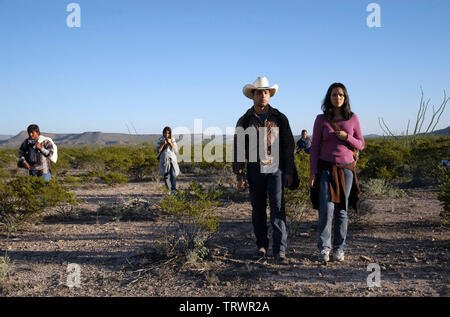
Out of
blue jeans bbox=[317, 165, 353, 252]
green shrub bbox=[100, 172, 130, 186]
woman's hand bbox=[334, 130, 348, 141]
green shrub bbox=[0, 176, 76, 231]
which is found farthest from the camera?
green shrub bbox=[100, 172, 130, 186]

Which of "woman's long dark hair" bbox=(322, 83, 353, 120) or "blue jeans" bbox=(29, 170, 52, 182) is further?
"blue jeans" bbox=(29, 170, 52, 182)

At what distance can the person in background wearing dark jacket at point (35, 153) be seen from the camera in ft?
19.2

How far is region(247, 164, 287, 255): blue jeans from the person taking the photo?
3.77 metres

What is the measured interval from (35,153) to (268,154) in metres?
4.45

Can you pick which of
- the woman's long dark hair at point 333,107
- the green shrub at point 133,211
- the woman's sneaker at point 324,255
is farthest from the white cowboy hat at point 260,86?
the green shrub at point 133,211

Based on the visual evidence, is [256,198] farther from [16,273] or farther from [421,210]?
[421,210]

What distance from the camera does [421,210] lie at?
646 cm

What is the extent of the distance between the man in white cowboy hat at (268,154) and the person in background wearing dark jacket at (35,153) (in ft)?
12.8

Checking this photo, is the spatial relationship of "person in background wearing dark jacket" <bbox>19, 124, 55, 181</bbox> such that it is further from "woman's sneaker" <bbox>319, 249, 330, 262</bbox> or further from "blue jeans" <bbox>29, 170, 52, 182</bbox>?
"woman's sneaker" <bbox>319, 249, 330, 262</bbox>

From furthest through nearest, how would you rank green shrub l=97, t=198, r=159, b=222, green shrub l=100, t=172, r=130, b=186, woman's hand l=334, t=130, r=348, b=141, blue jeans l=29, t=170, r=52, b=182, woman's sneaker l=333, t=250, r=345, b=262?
green shrub l=100, t=172, r=130, b=186 → green shrub l=97, t=198, r=159, b=222 → blue jeans l=29, t=170, r=52, b=182 → woman's sneaker l=333, t=250, r=345, b=262 → woman's hand l=334, t=130, r=348, b=141

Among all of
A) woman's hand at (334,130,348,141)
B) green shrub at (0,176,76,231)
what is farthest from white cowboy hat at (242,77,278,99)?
green shrub at (0,176,76,231)

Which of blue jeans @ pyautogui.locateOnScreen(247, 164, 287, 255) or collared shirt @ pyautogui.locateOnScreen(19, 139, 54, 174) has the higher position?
collared shirt @ pyautogui.locateOnScreen(19, 139, 54, 174)

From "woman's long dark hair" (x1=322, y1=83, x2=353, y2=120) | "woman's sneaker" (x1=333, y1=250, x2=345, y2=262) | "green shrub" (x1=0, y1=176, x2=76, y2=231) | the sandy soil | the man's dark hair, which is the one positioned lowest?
the sandy soil

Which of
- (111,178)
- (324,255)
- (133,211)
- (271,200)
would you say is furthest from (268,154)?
(111,178)
